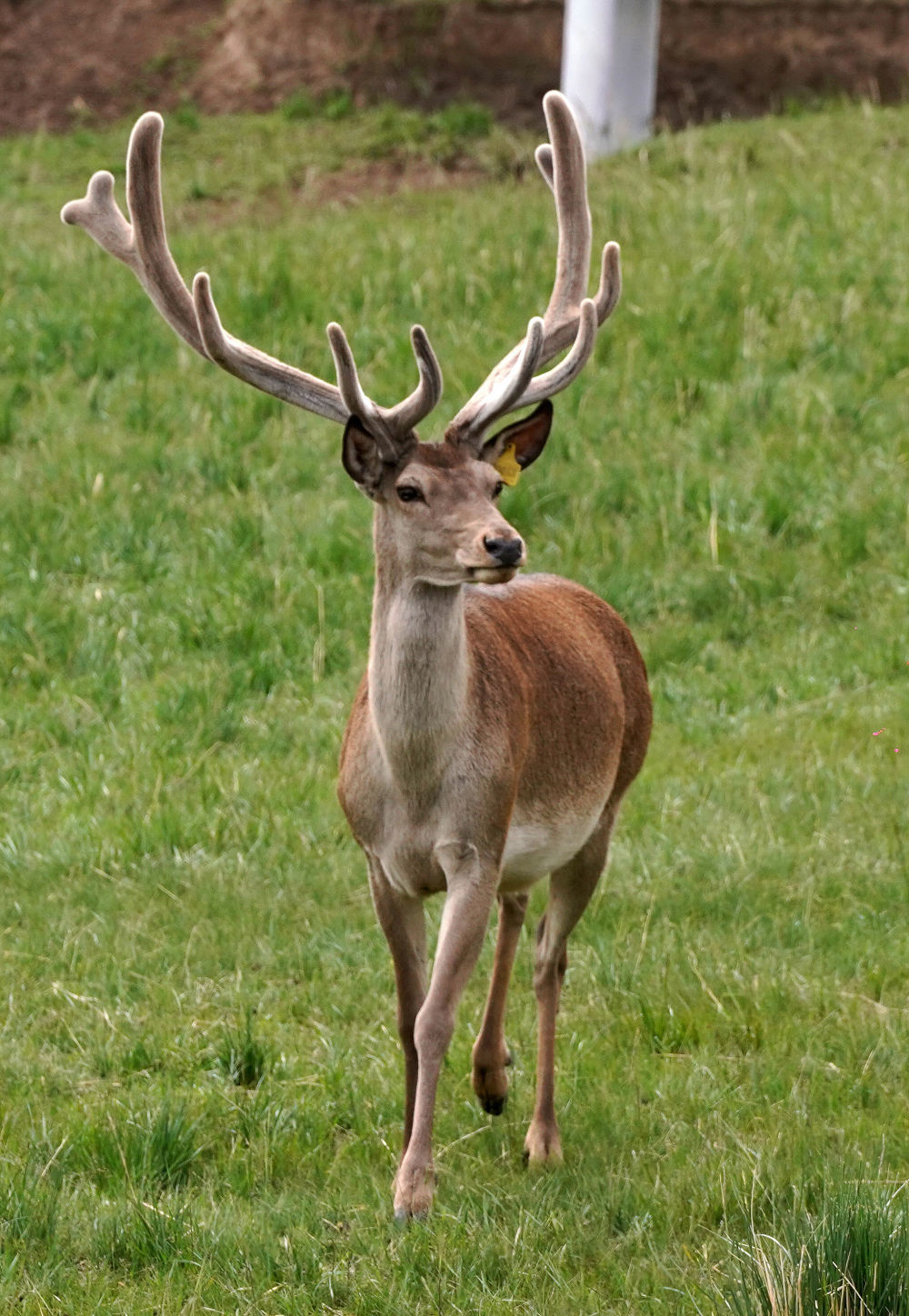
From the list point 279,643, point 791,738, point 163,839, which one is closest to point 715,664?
point 791,738

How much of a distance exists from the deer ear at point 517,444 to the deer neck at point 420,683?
14.4 inches

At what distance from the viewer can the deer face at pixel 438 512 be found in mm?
4387

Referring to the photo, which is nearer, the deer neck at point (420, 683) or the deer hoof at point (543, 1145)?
the deer neck at point (420, 683)

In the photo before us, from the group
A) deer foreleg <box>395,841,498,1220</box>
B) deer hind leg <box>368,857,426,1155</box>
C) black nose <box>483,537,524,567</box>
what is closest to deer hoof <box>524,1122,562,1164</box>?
deer hind leg <box>368,857,426,1155</box>

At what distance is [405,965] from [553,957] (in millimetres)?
655

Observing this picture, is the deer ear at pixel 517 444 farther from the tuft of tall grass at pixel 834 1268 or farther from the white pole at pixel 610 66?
the white pole at pixel 610 66

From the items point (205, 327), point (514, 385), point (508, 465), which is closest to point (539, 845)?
point (508, 465)

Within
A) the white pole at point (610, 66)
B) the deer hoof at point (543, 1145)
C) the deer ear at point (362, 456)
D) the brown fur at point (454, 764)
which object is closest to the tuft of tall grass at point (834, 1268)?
the brown fur at point (454, 764)

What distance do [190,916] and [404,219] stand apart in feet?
24.9

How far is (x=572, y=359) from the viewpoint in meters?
5.04

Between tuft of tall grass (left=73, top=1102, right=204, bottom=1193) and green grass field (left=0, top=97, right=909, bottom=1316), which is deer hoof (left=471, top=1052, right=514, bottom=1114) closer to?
green grass field (left=0, top=97, right=909, bottom=1316)

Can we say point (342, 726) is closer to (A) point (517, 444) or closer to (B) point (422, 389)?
(A) point (517, 444)

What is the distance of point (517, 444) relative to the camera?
4941mm

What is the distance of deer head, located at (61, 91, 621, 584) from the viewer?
14.7ft
